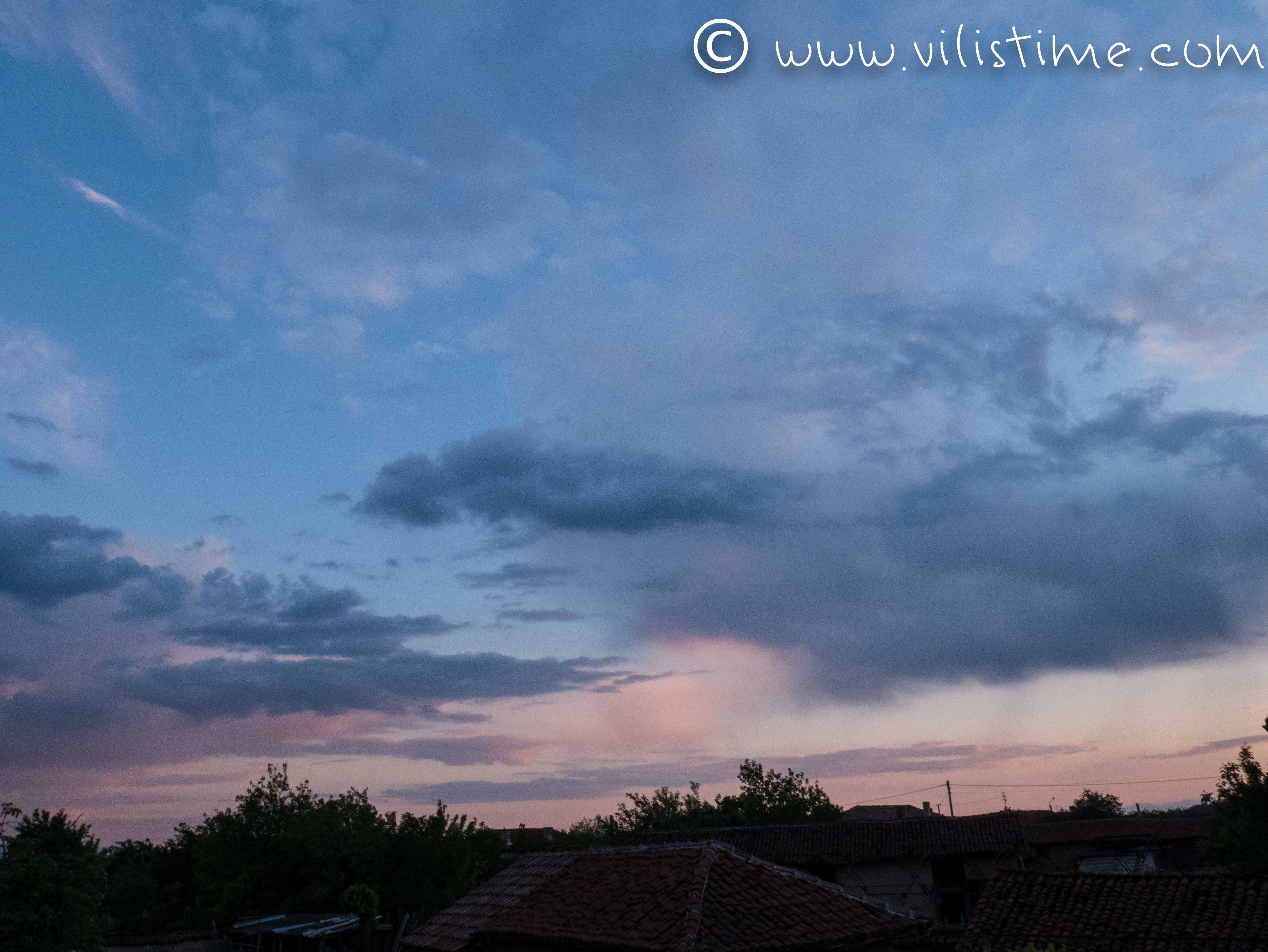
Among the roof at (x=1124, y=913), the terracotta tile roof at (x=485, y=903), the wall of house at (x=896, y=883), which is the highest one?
the terracotta tile roof at (x=485, y=903)

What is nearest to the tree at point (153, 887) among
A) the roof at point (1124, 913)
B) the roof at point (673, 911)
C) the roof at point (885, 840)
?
the roof at point (885, 840)

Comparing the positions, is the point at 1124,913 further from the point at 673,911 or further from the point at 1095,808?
the point at 1095,808

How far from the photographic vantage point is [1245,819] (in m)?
42.3

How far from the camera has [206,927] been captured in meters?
49.9

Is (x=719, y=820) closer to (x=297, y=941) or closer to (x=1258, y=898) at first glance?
Result: (x=297, y=941)

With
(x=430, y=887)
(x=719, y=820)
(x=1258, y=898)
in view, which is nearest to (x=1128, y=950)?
(x=1258, y=898)

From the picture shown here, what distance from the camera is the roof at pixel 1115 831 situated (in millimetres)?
51844

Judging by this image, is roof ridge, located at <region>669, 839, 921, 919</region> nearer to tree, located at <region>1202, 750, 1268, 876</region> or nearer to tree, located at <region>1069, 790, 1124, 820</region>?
tree, located at <region>1202, 750, 1268, 876</region>

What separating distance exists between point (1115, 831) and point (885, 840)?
1506 cm

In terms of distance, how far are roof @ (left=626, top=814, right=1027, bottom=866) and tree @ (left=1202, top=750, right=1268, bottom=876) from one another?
9375 millimetres

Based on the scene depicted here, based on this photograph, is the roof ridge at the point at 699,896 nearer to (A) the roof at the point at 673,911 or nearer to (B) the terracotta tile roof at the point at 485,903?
(A) the roof at the point at 673,911

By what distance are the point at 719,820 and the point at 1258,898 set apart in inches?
2301

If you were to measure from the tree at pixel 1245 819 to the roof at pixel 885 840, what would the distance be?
937 centimetres

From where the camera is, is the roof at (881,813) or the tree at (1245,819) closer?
the tree at (1245,819)
